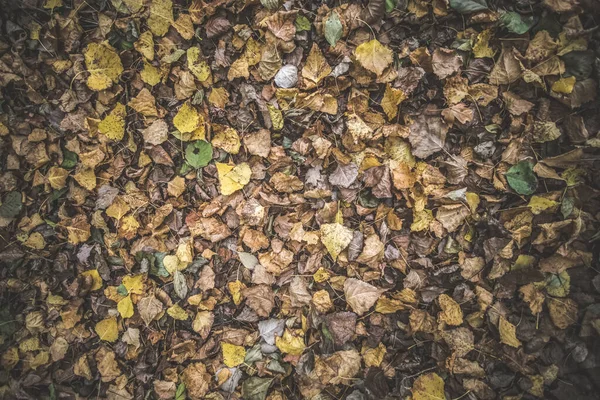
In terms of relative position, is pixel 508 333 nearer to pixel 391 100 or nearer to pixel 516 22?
pixel 391 100

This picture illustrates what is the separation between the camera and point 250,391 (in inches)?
56.7

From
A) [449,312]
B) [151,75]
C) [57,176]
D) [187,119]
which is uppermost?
[151,75]

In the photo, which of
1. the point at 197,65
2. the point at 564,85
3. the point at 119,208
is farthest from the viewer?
the point at 119,208

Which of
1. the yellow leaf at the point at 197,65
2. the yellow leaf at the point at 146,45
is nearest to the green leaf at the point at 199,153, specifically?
the yellow leaf at the point at 197,65

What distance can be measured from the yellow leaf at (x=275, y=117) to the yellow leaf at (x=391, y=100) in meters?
0.41

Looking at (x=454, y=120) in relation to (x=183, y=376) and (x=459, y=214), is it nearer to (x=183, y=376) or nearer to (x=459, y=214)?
(x=459, y=214)

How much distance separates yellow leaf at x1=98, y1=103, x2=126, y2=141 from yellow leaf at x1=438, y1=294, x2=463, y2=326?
152cm

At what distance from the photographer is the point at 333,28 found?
1.29 metres

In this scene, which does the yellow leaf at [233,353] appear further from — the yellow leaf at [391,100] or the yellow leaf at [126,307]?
the yellow leaf at [391,100]

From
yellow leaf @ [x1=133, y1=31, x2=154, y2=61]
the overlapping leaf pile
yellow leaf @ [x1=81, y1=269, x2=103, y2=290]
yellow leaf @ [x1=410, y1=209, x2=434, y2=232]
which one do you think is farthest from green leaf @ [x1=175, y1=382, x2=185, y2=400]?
yellow leaf @ [x1=133, y1=31, x2=154, y2=61]

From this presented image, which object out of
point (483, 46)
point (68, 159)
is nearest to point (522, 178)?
point (483, 46)

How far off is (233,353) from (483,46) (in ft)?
5.14

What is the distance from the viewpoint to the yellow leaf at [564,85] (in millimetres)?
1178

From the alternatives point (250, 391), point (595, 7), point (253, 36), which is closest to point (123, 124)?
point (253, 36)
